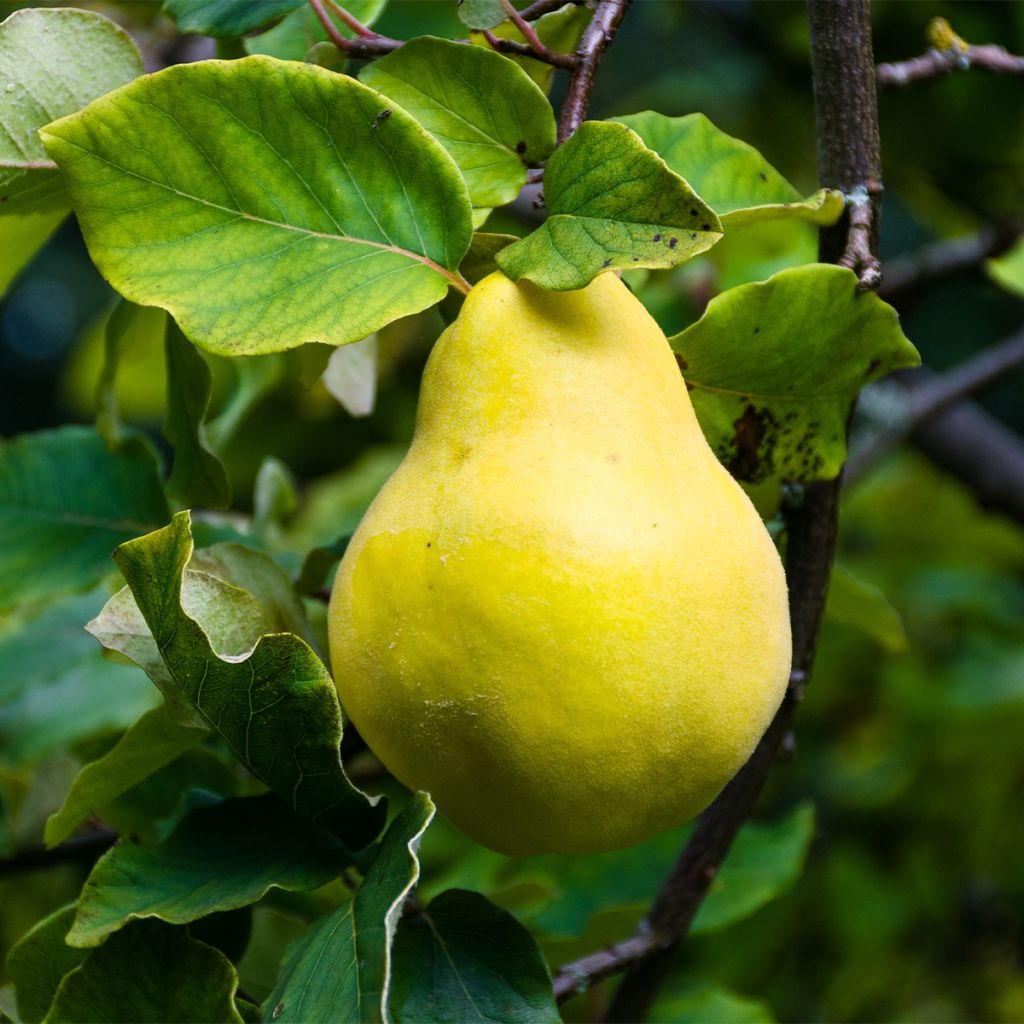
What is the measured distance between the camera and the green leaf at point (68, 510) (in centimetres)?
95

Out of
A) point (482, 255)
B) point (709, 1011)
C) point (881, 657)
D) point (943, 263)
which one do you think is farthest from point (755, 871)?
point (881, 657)

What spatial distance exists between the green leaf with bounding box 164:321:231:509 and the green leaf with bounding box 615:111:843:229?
28 cm

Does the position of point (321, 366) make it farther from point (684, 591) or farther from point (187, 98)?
point (684, 591)

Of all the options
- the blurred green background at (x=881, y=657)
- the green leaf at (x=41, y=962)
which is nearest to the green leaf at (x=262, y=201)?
the green leaf at (x=41, y=962)

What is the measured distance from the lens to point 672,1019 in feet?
3.14

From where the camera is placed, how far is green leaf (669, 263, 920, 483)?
2.12 feet

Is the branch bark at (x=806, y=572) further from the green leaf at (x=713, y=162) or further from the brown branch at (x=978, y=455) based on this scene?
the brown branch at (x=978, y=455)

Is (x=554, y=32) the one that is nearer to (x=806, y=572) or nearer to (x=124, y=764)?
(x=806, y=572)

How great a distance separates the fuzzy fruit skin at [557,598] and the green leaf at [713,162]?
17cm

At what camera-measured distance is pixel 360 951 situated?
21.3 inches

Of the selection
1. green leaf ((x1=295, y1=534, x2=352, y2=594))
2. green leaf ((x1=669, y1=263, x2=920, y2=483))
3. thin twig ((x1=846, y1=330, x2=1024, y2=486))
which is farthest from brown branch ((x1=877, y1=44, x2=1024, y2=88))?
thin twig ((x1=846, y1=330, x2=1024, y2=486))

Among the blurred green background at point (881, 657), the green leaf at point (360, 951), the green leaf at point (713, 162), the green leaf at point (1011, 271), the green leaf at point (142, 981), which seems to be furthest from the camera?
the blurred green background at point (881, 657)

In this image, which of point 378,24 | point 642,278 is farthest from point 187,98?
point 378,24

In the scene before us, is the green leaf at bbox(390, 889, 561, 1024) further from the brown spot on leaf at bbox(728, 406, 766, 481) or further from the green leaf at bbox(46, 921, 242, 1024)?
the brown spot on leaf at bbox(728, 406, 766, 481)
